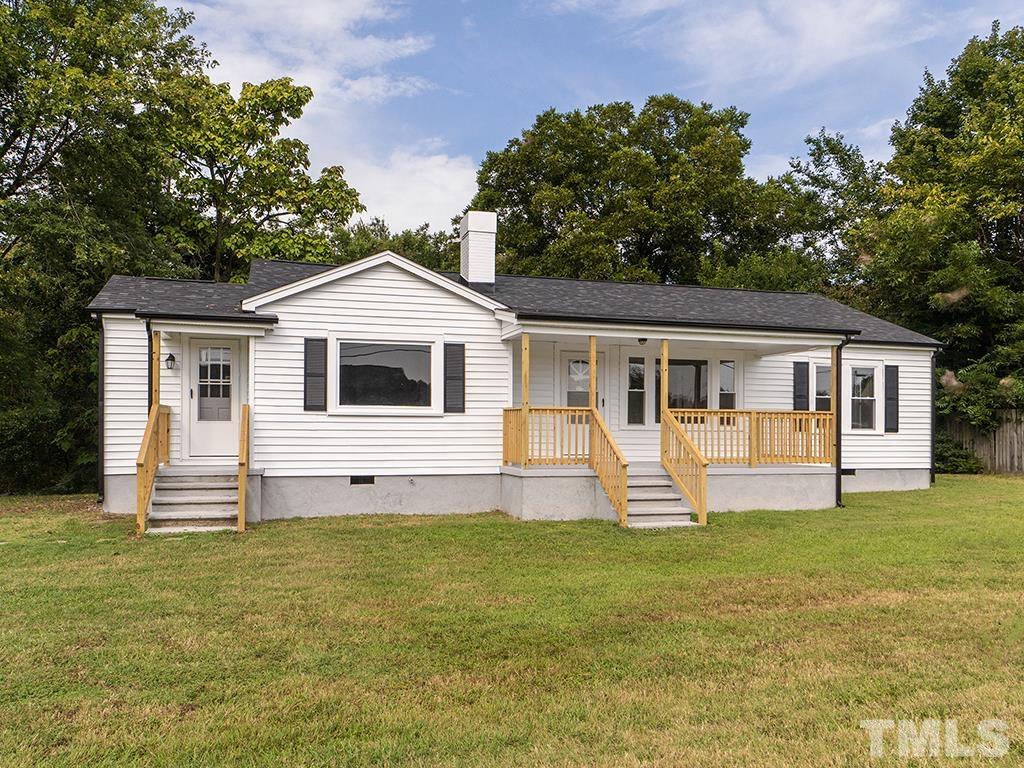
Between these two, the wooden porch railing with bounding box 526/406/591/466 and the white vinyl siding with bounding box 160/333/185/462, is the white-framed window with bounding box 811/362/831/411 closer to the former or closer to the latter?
the wooden porch railing with bounding box 526/406/591/466

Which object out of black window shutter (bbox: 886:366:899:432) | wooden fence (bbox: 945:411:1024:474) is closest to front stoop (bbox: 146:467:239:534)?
black window shutter (bbox: 886:366:899:432)

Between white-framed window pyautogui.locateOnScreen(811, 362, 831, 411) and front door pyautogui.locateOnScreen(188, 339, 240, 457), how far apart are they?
10.4 meters

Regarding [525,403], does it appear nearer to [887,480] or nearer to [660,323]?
[660,323]

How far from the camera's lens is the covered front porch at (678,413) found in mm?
11141

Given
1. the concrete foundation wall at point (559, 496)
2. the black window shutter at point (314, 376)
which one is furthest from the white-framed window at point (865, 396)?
the black window shutter at point (314, 376)

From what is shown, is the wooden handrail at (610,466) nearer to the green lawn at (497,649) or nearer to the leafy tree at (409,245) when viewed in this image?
the green lawn at (497,649)

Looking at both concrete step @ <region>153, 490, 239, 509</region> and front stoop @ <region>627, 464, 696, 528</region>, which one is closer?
concrete step @ <region>153, 490, 239, 509</region>

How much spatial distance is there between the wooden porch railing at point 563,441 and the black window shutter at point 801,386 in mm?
4957

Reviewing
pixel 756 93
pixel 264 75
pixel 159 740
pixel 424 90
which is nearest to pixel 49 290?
pixel 264 75

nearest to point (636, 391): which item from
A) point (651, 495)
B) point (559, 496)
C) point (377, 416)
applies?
point (651, 495)

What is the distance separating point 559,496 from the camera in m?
11.0

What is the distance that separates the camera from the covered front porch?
1114 centimetres

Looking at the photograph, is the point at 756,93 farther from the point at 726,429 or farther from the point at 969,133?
the point at 726,429

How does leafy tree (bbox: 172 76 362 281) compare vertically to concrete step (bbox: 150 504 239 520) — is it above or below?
above
